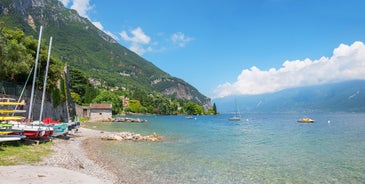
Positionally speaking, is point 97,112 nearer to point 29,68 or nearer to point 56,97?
point 56,97

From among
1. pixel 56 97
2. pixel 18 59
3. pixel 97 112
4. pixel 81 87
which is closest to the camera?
pixel 18 59

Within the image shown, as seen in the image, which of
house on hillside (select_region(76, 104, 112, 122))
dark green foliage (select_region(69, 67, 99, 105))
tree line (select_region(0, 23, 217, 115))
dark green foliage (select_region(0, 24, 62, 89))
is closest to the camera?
dark green foliage (select_region(0, 24, 62, 89))

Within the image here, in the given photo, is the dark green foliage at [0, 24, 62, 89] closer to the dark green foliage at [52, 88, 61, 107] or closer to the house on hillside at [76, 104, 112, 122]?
the dark green foliage at [52, 88, 61, 107]

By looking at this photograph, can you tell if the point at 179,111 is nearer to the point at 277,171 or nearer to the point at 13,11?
the point at 13,11

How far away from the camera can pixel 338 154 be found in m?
25.2

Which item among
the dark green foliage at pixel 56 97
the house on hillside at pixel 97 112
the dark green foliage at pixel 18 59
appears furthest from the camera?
the house on hillside at pixel 97 112

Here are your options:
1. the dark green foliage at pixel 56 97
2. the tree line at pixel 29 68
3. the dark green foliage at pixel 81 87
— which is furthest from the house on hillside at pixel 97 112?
the dark green foliage at pixel 56 97

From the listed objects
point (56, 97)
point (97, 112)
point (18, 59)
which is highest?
point (18, 59)

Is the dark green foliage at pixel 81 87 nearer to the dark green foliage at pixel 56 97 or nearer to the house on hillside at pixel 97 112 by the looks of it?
the house on hillside at pixel 97 112

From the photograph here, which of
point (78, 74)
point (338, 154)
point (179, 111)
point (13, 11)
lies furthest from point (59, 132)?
point (13, 11)

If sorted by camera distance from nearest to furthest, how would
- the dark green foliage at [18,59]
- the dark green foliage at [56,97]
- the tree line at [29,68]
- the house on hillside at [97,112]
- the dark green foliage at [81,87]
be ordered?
the dark green foliage at [18,59] < the tree line at [29,68] < the dark green foliage at [56,97] < the house on hillside at [97,112] < the dark green foliage at [81,87]

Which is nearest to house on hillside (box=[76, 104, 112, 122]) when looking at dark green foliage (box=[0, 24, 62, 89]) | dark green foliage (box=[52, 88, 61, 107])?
dark green foliage (box=[52, 88, 61, 107])

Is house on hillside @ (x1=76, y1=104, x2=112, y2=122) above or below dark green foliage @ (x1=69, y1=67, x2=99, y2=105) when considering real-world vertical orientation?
below

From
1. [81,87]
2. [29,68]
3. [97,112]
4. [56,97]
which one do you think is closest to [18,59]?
[29,68]
